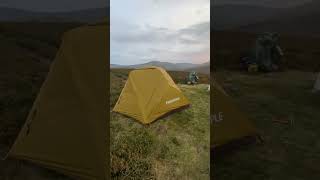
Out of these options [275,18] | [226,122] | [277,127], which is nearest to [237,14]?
[275,18]

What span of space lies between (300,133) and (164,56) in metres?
2.90

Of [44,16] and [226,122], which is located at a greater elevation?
[44,16]

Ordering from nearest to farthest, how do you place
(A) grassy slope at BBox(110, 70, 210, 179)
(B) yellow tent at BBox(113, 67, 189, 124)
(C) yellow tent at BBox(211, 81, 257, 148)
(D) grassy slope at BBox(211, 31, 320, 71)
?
(C) yellow tent at BBox(211, 81, 257, 148), (B) yellow tent at BBox(113, 67, 189, 124), (A) grassy slope at BBox(110, 70, 210, 179), (D) grassy slope at BBox(211, 31, 320, 71)

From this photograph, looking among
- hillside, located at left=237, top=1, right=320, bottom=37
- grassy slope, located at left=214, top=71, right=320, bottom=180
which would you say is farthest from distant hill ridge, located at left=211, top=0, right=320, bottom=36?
grassy slope, located at left=214, top=71, right=320, bottom=180

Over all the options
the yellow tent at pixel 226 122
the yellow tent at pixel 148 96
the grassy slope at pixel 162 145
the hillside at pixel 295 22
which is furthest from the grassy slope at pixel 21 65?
the hillside at pixel 295 22

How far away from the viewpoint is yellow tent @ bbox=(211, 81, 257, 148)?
160 inches

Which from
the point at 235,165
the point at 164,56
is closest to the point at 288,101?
the point at 235,165

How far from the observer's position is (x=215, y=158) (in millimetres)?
4172

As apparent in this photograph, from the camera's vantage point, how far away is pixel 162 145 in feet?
17.1

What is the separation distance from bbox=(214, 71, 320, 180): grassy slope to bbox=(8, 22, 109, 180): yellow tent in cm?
152

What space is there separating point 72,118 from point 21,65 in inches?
112

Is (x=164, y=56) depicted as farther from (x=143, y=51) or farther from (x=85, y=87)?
(x=85, y=87)

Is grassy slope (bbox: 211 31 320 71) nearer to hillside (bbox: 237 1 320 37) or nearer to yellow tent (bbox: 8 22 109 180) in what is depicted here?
hillside (bbox: 237 1 320 37)

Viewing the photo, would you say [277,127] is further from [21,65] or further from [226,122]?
[21,65]
